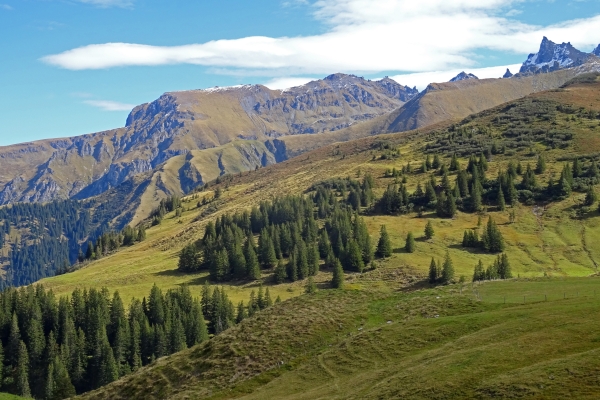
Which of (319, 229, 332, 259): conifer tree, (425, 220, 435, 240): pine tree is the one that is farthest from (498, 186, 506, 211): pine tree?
(319, 229, 332, 259): conifer tree

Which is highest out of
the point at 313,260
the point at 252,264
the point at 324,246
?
the point at 324,246

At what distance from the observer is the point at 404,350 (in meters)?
50.6

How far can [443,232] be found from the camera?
151 metres

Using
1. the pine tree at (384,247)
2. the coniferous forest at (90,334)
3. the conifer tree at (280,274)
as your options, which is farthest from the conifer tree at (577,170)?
the coniferous forest at (90,334)

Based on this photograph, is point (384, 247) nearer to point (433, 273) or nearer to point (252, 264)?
point (433, 273)

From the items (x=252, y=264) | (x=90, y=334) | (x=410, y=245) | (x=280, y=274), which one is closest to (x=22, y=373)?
(x=90, y=334)

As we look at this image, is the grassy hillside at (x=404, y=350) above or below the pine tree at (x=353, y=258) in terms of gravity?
above

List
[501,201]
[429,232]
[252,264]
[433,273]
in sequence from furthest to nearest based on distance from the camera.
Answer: [501,201]
[252,264]
[429,232]
[433,273]

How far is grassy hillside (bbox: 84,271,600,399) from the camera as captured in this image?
3684 cm

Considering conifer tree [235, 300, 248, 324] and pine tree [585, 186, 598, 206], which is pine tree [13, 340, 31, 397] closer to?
conifer tree [235, 300, 248, 324]

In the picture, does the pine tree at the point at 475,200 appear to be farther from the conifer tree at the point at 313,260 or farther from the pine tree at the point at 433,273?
the pine tree at the point at 433,273

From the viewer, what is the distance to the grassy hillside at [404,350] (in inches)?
1451

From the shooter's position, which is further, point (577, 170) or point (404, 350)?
point (577, 170)

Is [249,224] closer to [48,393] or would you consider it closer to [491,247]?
[491,247]
